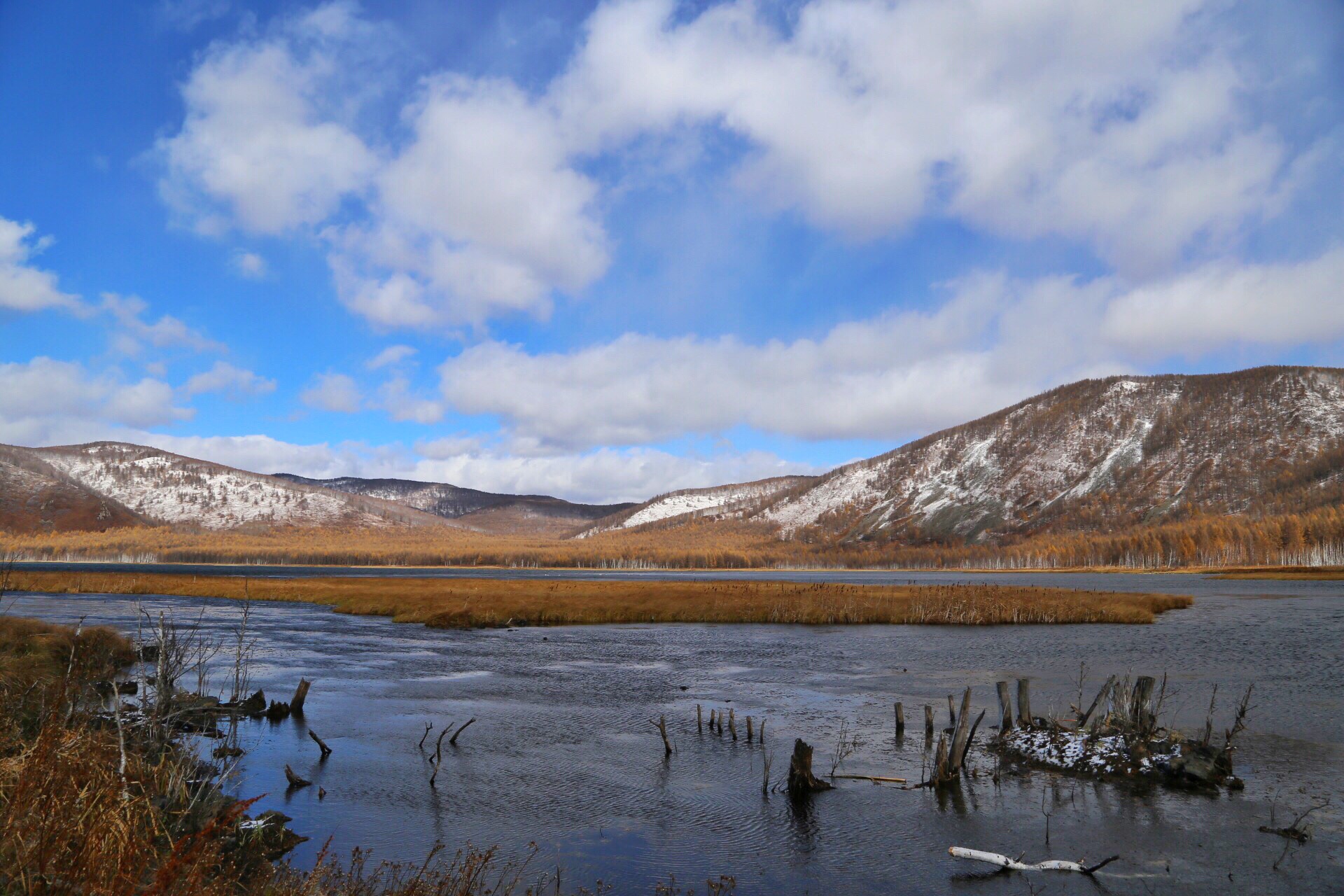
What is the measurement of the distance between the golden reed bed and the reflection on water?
16.1m

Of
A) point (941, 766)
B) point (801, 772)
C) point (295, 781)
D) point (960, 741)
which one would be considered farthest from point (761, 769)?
point (295, 781)

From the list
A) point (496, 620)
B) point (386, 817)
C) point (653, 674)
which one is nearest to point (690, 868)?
point (386, 817)

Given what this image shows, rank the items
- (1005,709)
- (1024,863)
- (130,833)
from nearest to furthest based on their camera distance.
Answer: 1. (130,833)
2. (1024,863)
3. (1005,709)

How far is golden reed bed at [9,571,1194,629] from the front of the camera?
64.7 m

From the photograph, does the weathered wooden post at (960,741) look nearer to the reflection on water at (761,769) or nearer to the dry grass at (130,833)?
the reflection on water at (761,769)

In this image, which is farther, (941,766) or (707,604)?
(707,604)

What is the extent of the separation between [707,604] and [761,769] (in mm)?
49963

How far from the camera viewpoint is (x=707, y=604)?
236 ft

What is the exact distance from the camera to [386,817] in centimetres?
1803

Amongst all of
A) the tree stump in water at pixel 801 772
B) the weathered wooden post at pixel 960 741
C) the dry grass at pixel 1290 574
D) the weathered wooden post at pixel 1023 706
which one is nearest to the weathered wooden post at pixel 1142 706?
the weathered wooden post at pixel 1023 706

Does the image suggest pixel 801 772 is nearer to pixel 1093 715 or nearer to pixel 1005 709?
pixel 1005 709

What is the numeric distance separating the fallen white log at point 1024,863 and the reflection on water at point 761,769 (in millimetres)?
280

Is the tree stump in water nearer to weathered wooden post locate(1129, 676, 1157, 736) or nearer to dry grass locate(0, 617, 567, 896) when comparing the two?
dry grass locate(0, 617, 567, 896)

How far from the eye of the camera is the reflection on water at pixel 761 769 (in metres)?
15.7
